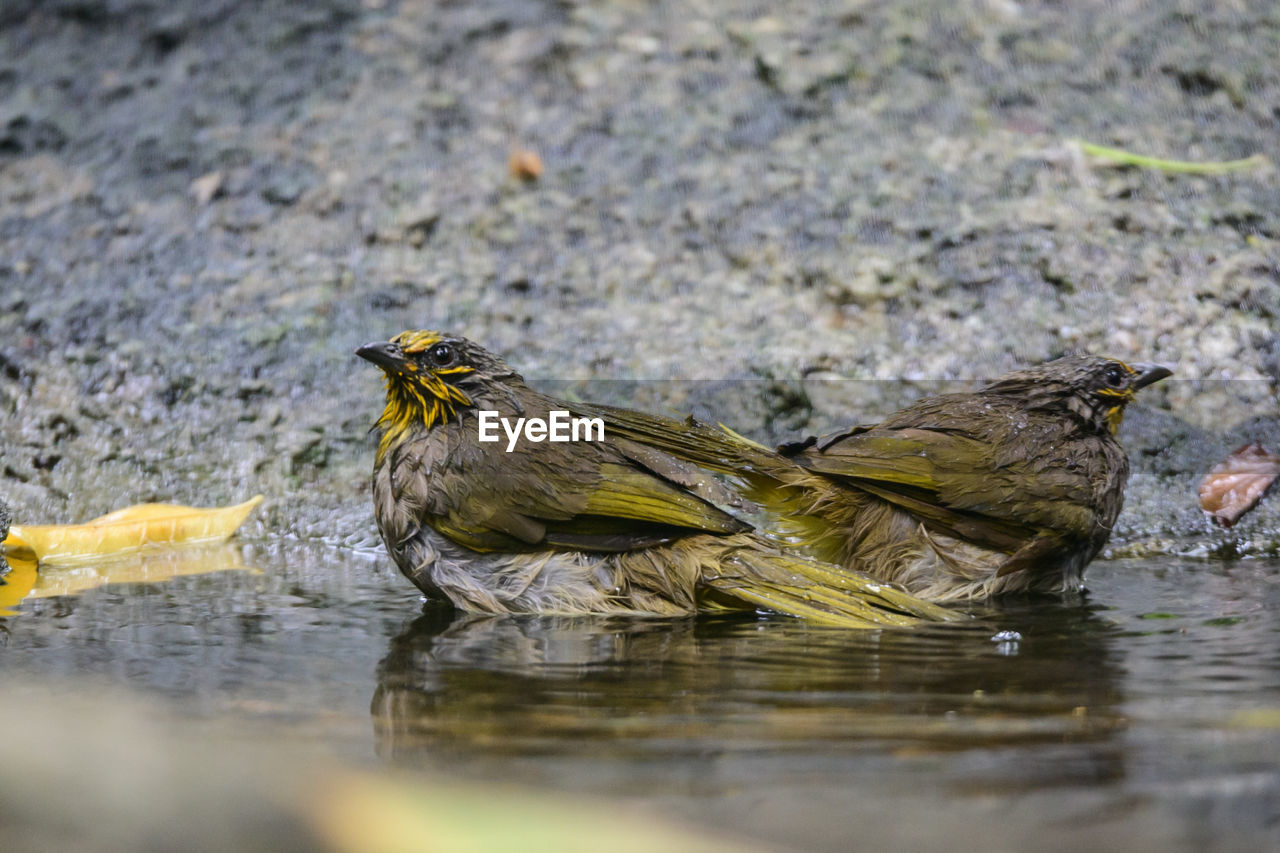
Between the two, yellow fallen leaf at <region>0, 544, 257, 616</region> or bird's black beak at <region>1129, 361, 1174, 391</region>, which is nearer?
yellow fallen leaf at <region>0, 544, 257, 616</region>

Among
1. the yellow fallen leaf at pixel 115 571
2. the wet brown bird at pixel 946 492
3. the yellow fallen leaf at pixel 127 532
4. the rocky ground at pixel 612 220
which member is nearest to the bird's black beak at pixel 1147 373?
the wet brown bird at pixel 946 492

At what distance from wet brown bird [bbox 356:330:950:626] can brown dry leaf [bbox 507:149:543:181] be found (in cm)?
317

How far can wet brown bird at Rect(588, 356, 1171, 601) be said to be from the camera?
4543 millimetres

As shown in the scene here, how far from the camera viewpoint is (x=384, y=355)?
4422mm

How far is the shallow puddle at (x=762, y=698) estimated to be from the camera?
2303 millimetres

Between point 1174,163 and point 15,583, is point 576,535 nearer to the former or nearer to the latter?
point 15,583

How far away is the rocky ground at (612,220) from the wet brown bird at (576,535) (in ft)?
3.88

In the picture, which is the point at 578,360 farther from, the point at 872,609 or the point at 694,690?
the point at 694,690

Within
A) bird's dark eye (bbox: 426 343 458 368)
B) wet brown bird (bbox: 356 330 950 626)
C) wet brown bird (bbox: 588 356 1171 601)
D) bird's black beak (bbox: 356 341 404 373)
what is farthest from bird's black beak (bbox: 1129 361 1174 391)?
bird's black beak (bbox: 356 341 404 373)

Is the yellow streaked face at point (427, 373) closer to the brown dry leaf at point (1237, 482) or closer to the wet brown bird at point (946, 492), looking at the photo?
the wet brown bird at point (946, 492)

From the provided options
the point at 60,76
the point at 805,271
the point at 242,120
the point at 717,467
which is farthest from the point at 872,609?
the point at 60,76

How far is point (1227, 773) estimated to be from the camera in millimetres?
2436

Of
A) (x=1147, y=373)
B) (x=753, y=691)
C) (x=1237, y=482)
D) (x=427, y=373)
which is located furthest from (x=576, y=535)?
(x=1237, y=482)

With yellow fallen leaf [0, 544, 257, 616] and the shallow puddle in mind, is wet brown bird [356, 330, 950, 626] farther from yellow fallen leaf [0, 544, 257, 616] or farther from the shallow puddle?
yellow fallen leaf [0, 544, 257, 616]
